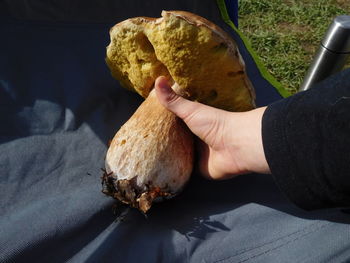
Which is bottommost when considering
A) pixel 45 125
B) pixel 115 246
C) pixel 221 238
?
pixel 221 238

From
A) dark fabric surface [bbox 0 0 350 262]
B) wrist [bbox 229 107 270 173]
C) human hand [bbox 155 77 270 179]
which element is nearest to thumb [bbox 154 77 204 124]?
human hand [bbox 155 77 270 179]

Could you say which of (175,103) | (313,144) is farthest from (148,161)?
(313,144)

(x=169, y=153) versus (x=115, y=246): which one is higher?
(x=169, y=153)

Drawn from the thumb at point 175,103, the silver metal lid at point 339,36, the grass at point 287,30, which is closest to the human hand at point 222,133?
the thumb at point 175,103

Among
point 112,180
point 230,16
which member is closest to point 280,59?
point 230,16

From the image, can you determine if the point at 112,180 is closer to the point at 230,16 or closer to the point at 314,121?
the point at 314,121

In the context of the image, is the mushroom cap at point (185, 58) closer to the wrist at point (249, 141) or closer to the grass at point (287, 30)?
the wrist at point (249, 141)
